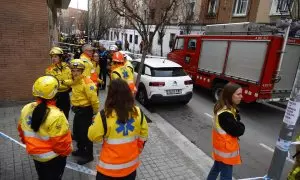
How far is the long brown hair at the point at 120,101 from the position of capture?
2.39 meters

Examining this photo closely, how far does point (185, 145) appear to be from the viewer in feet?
18.0

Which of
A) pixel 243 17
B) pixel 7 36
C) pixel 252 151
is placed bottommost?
pixel 252 151

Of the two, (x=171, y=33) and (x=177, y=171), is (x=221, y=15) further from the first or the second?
(x=177, y=171)

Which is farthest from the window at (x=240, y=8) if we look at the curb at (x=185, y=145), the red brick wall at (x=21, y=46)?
the red brick wall at (x=21, y=46)

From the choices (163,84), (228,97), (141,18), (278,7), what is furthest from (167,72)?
(278,7)

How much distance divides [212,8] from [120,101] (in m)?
22.7

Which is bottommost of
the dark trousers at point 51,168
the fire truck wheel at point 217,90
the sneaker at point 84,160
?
the sneaker at point 84,160

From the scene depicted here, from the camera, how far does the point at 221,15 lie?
21422mm

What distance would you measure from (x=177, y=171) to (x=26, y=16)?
18.5 feet

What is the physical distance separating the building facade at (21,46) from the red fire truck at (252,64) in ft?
19.3

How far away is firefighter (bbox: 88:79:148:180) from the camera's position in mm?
2404

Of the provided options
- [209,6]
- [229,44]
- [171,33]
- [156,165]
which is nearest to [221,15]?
[209,6]

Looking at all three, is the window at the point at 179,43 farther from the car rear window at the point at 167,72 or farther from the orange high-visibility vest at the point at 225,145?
the orange high-visibility vest at the point at 225,145

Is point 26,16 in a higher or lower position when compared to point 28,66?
higher
